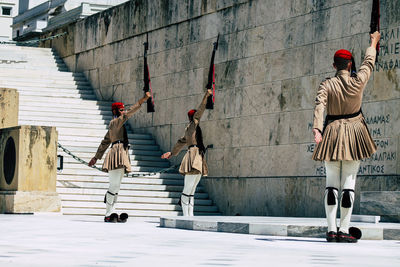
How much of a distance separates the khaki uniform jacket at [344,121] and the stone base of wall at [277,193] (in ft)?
17.3

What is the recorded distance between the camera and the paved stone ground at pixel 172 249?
24.0 feet

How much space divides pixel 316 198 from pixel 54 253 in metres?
9.03

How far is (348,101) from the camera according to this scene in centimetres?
973

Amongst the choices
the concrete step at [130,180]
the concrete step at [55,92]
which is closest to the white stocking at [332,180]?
the concrete step at [130,180]

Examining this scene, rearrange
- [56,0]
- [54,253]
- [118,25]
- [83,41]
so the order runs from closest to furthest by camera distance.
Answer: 1. [54,253]
2. [118,25]
3. [83,41]
4. [56,0]

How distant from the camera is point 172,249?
8625 millimetres

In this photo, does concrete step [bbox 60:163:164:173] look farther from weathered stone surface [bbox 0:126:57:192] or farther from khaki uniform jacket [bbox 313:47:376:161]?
khaki uniform jacket [bbox 313:47:376:161]

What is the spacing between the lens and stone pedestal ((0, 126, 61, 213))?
16766 millimetres

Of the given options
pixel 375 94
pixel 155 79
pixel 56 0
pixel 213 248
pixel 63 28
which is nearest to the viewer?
pixel 213 248

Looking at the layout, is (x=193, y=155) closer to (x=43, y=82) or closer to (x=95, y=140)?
(x=95, y=140)

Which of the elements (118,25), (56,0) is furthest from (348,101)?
(56,0)

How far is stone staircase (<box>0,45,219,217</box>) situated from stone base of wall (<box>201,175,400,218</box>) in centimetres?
43

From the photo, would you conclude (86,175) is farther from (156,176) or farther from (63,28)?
(63,28)

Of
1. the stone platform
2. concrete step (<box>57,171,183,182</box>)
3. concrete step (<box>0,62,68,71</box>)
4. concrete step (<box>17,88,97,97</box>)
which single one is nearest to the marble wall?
concrete step (<box>57,171,183,182</box>)
